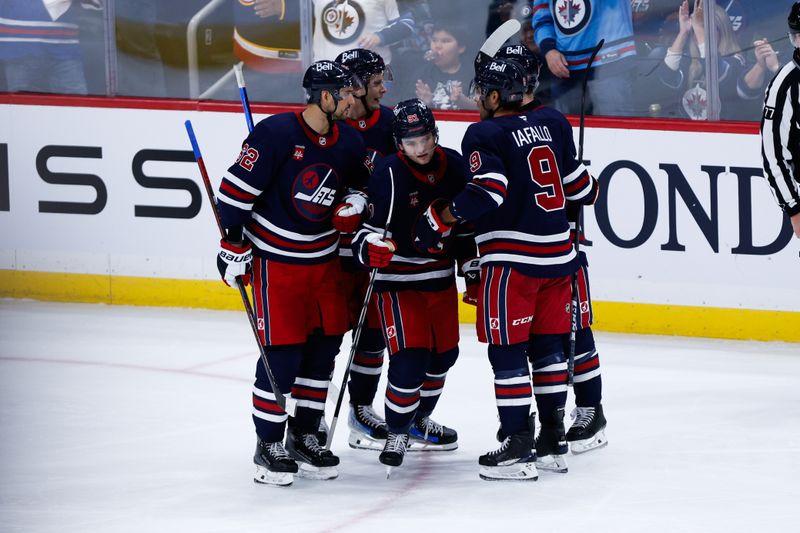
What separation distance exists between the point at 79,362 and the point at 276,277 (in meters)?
2.08

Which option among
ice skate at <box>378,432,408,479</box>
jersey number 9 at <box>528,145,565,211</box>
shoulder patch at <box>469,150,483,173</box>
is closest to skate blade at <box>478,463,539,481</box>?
ice skate at <box>378,432,408,479</box>

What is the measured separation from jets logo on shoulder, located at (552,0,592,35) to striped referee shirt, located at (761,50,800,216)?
188 cm

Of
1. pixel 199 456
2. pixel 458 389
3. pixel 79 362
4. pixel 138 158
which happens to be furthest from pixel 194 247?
pixel 199 456

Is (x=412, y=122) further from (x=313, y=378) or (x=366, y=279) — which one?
(x=313, y=378)

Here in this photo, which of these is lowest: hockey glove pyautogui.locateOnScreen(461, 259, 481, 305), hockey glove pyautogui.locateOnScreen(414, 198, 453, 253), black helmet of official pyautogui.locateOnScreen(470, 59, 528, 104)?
hockey glove pyautogui.locateOnScreen(461, 259, 481, 305)

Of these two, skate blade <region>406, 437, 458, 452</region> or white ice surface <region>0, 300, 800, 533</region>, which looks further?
skate blade <region>406, 437, 458, 452</region>

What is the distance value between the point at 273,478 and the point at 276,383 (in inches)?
11.0

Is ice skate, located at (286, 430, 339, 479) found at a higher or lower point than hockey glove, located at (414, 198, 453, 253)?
lower

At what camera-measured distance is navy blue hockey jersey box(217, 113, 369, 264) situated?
3775 mm

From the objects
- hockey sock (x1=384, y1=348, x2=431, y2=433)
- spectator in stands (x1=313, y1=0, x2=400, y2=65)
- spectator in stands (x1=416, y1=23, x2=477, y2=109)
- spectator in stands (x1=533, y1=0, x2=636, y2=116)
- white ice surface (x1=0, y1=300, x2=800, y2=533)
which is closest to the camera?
white ice surface (x1=0, y1=300, x2=800, y2=533)

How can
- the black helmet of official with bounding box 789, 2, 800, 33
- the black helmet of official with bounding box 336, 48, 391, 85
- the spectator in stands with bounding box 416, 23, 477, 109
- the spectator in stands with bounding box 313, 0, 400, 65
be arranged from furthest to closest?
the spectator in stands with bounding box 313, 0, 400, 65 → the spectator in stands with bounding box 416, 23, 477, 109 → the black helmet of official with bounding box 336, 48, 391, 85 → the black helmet of official with bounding box 789, 2, 800, 33

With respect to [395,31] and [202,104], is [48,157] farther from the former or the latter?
[395,31]

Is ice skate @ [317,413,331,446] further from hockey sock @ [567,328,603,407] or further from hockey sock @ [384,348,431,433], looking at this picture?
hockey sock @ [567,328,603,407]

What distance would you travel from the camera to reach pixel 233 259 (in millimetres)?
3807
